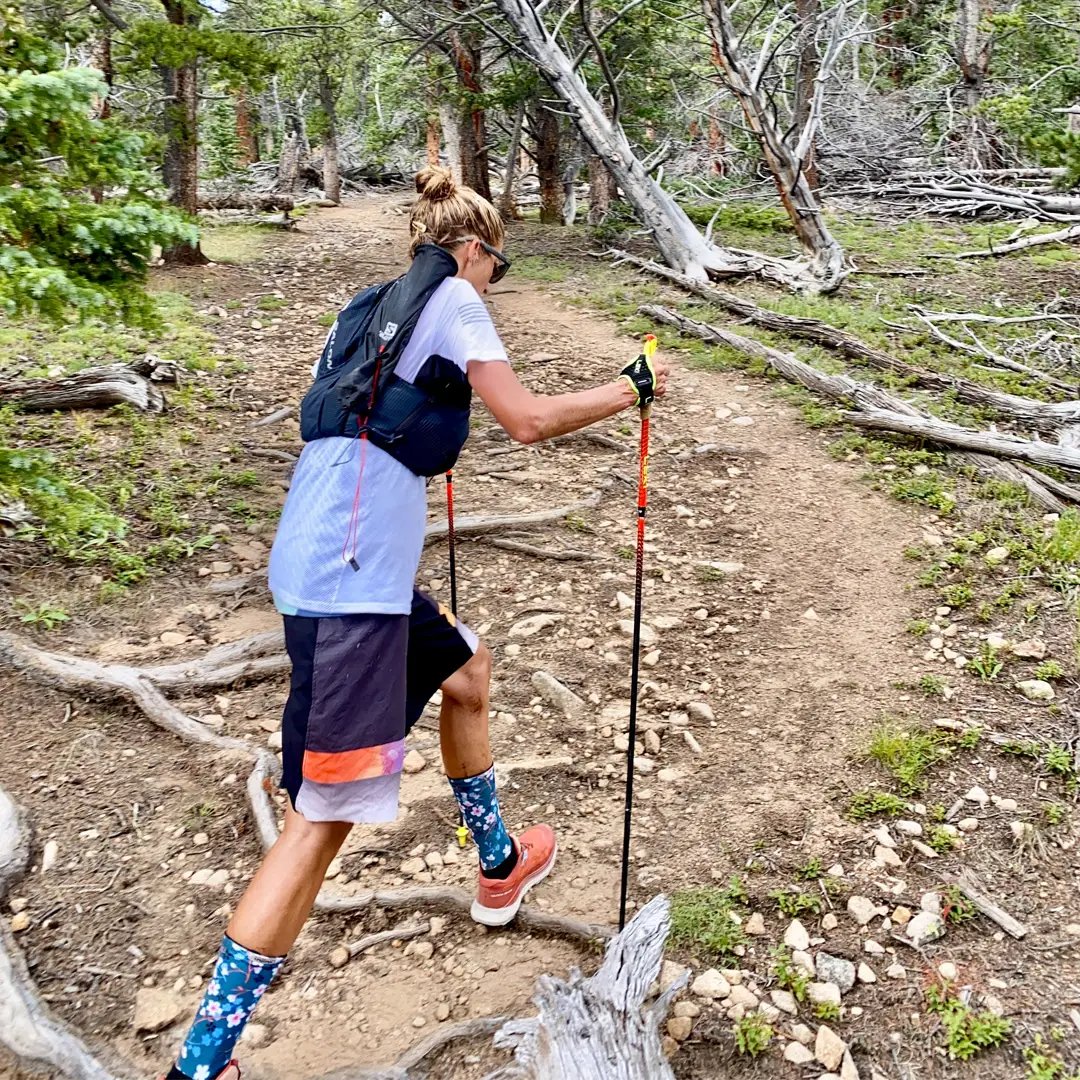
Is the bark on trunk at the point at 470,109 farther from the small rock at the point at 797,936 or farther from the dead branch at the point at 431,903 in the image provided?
the small rock at the point at 797,936

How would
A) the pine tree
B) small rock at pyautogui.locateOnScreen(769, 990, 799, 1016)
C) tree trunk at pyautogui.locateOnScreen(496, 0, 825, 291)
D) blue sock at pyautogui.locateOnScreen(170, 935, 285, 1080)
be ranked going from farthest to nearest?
1. tree trunk at pyautogui.locateOnScreen(496, 0, 825, 291)
2. the pine tree
3. small rock at pyautogui.locateOnScreen(769, 990, 799, 1016)
4. blue sock at pyautogui.locateOnScreen(170, 935, 285, 1080)

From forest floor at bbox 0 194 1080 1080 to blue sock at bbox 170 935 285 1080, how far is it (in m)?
0.46

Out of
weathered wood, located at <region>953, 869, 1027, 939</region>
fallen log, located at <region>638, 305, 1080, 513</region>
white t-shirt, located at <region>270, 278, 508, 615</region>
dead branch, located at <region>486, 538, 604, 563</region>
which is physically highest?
white t-shirt, located at <region>270, 278, 508, 615</region>

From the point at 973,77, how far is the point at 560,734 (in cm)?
1739

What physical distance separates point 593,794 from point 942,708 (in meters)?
1.60

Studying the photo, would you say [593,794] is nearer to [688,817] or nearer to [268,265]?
[688,817]

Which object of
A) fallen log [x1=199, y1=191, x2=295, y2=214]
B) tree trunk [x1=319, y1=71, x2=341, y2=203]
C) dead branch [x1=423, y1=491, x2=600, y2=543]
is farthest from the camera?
tree trunk [x1=319, y1=71, x2=341, y2=203]

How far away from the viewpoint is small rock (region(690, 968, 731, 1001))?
2943 millimetres

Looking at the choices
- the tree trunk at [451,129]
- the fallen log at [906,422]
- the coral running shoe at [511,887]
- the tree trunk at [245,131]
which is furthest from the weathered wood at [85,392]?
the tree trunk at [245,131]

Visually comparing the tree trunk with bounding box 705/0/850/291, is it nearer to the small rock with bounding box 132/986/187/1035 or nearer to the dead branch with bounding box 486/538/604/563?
the dead branch with bounding box 486/538/604/563

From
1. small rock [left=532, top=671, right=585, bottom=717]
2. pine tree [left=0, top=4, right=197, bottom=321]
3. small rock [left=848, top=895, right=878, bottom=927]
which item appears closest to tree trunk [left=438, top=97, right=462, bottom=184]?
pine tree [left=0, top=4, right=197, bottom=321]

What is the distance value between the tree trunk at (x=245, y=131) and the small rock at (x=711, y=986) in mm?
25051

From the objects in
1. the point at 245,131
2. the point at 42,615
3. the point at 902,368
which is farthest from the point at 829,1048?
the point at 245,131

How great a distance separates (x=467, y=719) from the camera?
2.98m
